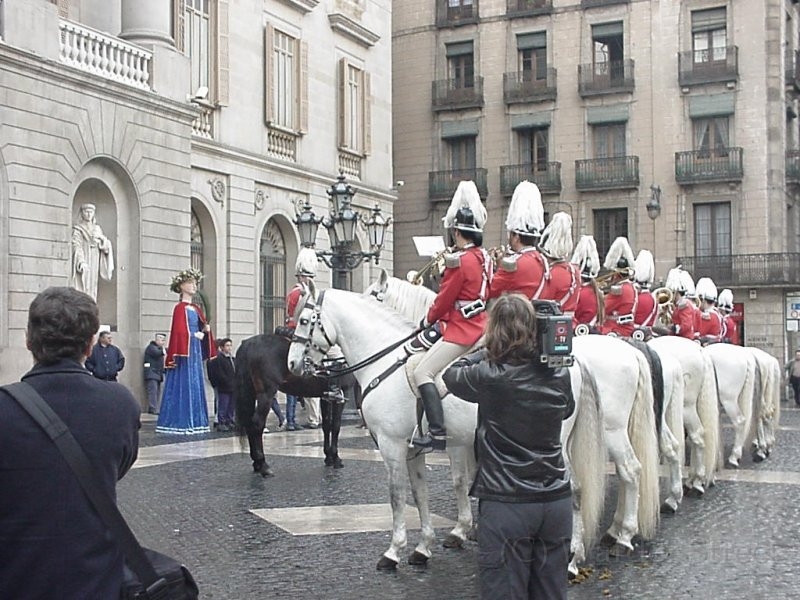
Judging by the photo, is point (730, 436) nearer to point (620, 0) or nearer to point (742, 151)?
point (742, 151)

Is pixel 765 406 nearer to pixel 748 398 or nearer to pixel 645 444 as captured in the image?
pixel 748 398

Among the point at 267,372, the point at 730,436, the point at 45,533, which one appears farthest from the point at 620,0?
the point at 45,533

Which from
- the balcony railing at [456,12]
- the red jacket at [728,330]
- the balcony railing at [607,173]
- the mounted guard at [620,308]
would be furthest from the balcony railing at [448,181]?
the mounted guard at [620,308]

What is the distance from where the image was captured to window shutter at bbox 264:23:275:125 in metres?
27.2

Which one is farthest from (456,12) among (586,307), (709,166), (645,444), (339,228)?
(645,444)

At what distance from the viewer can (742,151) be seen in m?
39.3

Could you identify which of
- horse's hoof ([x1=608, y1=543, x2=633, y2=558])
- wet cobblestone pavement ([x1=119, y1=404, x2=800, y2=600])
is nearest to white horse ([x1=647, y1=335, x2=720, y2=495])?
wet cobblestone pavement ([x1=119, y1=404, x2=800, y2=600])

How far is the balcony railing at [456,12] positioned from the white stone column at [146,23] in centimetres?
2307

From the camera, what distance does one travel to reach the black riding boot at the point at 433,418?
7.87 metres

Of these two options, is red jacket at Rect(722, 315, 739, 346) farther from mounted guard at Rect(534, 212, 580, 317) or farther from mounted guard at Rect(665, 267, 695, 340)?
mounted guard at Rect(534, 212, 580, 317)

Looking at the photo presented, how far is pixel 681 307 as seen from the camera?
16.2 m

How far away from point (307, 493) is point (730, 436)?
881 centimetres

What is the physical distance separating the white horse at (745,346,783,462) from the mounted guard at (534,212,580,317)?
6564 mm

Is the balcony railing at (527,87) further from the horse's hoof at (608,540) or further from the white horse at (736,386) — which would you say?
the horse's hoof at (608,540)
